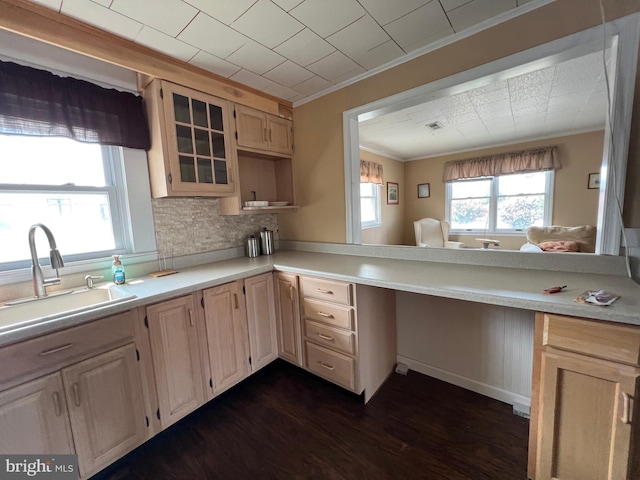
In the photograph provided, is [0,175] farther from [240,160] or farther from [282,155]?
[282,155]

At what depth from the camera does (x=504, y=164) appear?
4.52m

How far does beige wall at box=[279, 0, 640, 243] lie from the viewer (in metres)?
1.23

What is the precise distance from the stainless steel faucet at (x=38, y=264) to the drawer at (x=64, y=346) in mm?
403

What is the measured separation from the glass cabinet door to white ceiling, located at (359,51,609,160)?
6.00ft

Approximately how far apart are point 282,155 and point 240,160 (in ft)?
1.26

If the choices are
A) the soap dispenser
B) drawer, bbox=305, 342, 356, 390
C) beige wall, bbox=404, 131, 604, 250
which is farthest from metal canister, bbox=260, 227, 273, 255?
beige wall, bbox=404, 131, 604, 250

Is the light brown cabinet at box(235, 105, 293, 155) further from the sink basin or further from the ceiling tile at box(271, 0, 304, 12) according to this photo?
the sink basin

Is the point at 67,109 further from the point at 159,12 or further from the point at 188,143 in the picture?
the point at 159,12

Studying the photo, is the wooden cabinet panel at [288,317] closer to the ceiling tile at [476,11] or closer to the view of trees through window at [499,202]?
the ceiling tile at [476,11]

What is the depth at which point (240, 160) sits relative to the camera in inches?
92.7

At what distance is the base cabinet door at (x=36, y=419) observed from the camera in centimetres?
100

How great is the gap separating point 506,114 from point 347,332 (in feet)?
10.7

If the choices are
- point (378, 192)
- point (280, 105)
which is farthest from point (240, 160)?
point (378, 192)

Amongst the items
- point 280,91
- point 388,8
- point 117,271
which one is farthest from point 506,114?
point 117,271
